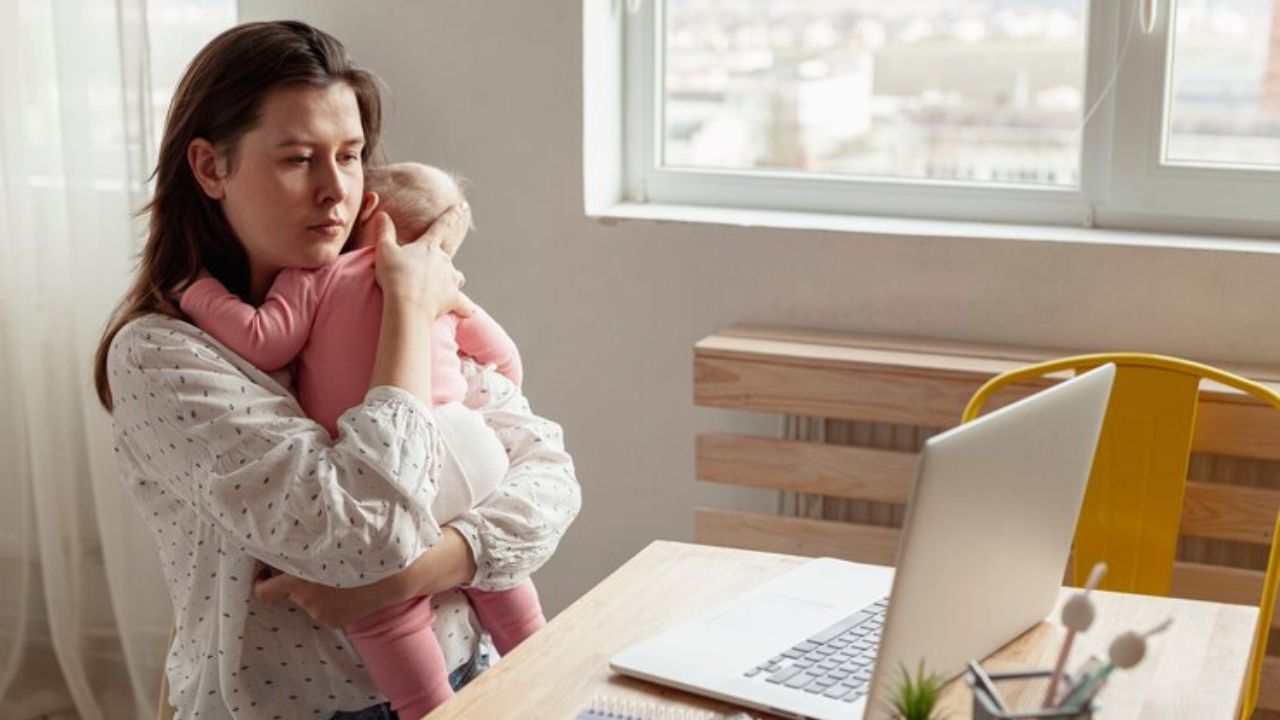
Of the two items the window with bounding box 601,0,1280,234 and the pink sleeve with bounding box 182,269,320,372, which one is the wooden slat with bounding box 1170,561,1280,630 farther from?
the pink sleeve with bounding box 182,269,320,372

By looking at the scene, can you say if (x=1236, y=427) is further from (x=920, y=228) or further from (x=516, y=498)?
(x=516, y=498)

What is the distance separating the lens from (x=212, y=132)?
75.5 inches

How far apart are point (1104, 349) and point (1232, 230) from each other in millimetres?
296

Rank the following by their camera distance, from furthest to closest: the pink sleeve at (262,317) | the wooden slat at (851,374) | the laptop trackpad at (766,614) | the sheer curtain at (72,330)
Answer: the sheer curtain at (72,330) < the wooden slat at (851,374) < the pink sleeve at (262,317) < the laptop trackpad at (766,614)

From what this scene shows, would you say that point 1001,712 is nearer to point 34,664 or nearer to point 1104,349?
point 1104,349

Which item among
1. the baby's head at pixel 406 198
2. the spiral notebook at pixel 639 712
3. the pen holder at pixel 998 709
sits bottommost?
the spiral notebook at pixel 639 712

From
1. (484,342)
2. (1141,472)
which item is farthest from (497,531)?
(1141,472)

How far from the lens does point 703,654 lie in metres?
1.70

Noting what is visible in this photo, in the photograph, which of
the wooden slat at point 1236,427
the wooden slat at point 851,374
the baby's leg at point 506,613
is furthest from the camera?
Result: the wooden slat at point 851,374

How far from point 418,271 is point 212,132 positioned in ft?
0.93

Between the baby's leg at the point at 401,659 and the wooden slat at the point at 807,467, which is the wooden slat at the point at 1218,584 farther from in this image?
the baby's leg at the point at 401,659

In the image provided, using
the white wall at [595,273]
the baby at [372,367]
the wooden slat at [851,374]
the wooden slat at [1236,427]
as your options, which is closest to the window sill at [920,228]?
the white wall at [595,273]

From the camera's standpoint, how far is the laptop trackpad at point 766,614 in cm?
178

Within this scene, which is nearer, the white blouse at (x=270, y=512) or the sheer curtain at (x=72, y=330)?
the white blouse at (x=270, y=512)
